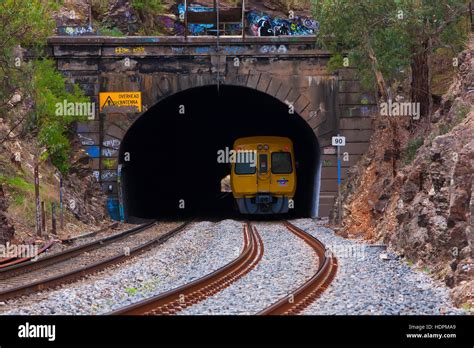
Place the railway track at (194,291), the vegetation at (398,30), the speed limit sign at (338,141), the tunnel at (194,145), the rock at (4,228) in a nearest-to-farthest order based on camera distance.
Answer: the railway track at (194,291) → the rock at (4,228) → the vegetation at (398,30) → the speed limit sign at (338,141) → the tunnel at (194,145)

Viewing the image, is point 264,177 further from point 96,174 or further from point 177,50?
point 96,174

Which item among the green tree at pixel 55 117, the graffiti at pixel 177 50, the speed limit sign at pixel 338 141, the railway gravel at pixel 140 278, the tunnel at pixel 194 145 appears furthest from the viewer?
the tunnel at pixel 194 145

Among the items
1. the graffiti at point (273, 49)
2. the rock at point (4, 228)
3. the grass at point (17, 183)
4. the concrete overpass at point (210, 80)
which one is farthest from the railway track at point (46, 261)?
the graffiti at point (273, 49)

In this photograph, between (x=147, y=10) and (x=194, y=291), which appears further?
(x=147, y=10)

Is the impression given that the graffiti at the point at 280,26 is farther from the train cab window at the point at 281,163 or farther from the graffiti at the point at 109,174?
the graffiti at the point at 109,174

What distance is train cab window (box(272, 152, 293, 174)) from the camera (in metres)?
31.1

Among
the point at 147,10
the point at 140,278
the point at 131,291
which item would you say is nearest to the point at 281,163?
the point at 147,10

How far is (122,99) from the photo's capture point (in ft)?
96.1

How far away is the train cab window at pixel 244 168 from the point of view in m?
31.1

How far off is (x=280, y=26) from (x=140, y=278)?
Result: 27609 millimetres

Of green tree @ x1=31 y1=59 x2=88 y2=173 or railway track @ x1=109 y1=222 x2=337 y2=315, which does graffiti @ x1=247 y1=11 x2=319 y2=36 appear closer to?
green tree @ x1=31 y1=59 x2=88 y2=173

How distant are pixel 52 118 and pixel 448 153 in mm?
16730
